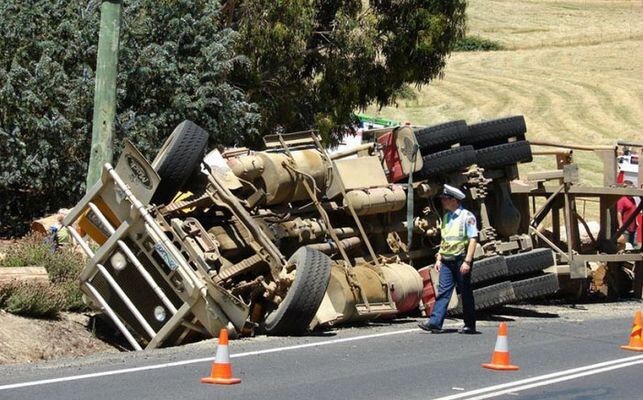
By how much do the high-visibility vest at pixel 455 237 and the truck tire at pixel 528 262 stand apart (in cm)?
204

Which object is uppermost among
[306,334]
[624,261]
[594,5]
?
[306,334]

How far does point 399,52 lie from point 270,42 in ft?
9.67

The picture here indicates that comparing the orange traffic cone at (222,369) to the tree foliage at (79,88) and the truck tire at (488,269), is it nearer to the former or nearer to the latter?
the truck tire at (488,269)

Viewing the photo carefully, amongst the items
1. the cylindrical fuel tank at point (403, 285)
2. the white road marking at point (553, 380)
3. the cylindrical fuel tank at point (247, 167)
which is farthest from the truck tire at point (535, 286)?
the cylindrical fuel tank at point (247, 167)

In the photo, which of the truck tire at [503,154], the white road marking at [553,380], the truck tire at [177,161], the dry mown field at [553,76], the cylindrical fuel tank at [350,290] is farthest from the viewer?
the dry mown field at [553,76]

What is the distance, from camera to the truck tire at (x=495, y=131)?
55.8ft

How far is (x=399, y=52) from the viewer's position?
25.9m

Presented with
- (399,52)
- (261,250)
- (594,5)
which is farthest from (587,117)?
(261,250)

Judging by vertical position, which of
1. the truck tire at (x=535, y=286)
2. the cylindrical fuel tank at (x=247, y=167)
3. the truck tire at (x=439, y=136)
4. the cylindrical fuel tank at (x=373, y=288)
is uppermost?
the cylindrical fuel tank at (x=247, y=167)

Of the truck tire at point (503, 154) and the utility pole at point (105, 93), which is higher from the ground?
the utility pole at point (105, 93)

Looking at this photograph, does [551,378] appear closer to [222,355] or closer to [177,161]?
[222,355]

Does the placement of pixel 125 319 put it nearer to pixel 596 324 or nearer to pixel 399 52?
pixel 596 324

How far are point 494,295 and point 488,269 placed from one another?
328mm

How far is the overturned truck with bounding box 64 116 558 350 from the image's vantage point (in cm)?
1326
